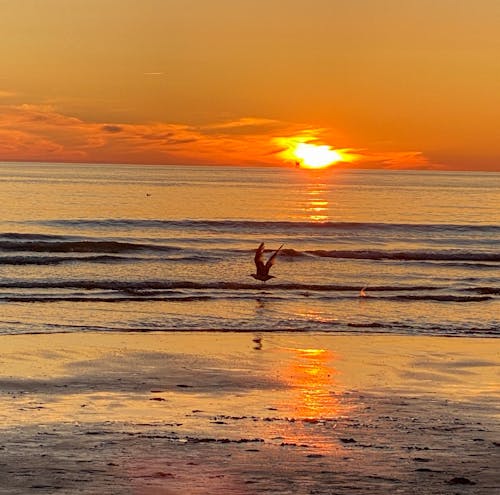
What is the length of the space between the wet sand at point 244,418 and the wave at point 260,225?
3760 centimetres

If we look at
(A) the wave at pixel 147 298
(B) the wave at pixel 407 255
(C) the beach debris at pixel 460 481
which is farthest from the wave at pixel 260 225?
(C) the beach debris at pixel 460 481

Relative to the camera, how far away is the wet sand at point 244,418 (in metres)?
9.16

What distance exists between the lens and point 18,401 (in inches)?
483

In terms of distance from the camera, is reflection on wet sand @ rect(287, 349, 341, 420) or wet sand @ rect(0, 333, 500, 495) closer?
wet sand @ rect(0, 333, 500, 495)

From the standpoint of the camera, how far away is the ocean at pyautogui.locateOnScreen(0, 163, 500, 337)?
2209 centimetres

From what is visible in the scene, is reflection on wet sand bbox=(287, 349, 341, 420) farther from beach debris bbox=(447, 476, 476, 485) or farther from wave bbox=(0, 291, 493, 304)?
wave bbox=(0, 291, 493, 304)

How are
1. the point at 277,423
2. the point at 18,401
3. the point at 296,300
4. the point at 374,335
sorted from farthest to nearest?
the point at 296,300
the point at 374,335
the point at 18,401
the point at 277,423

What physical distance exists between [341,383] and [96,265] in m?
21.5

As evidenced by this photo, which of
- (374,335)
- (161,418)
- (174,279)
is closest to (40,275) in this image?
(174,279)

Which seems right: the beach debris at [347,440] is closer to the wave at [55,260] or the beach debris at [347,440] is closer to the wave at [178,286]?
the wave at [178,286]

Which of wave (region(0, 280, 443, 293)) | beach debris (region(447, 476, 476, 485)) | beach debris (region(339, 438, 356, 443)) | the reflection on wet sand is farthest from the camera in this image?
wave (region(0, 280, 443, 293))

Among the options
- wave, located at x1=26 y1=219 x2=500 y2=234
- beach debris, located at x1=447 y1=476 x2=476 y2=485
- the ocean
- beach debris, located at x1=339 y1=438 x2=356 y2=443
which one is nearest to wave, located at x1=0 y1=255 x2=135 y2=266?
the ocean

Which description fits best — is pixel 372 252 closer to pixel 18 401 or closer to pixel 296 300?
pixel 296 300

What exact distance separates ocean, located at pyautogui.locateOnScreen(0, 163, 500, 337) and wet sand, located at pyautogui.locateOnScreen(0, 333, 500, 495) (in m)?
3.58
